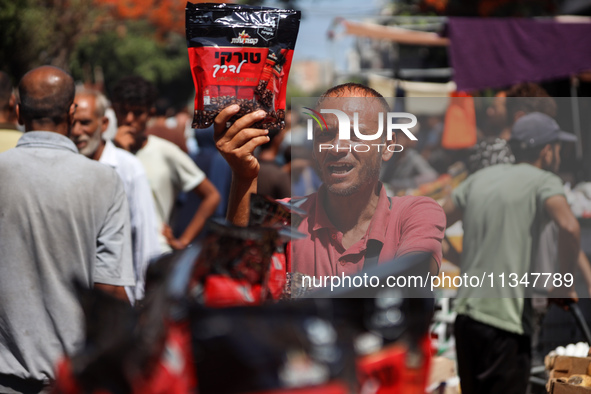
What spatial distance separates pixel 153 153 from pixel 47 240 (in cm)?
226

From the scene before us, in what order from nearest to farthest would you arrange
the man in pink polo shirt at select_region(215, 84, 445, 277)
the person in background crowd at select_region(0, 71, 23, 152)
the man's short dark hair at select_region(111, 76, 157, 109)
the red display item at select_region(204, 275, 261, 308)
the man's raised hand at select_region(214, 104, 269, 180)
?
the red display item at select_region(204, 275, 261, 308) → the man in pink polo shirt at select_region(215, 84, 445, 277) → the man's raised hand at select_region(214, 104, 269, 180) → the person in background crowd at select_region(0, 71, 23, 152) → the man's short dark hair at select_region(111, 76, 157, 109)

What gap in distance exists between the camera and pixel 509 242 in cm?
345

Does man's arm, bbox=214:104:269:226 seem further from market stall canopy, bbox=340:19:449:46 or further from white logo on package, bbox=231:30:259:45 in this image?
market stall canopy, bbox=340:19:449:46

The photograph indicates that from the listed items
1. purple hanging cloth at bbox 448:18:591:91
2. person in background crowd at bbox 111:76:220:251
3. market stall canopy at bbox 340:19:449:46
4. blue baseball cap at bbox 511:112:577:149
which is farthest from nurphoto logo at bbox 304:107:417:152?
market stall canopy at bbox 340:19:449:46

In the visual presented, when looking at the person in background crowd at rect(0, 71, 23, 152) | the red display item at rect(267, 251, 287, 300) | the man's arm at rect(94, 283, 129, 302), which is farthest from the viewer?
the person in background crowd at rect(0, 71, 23, 152)

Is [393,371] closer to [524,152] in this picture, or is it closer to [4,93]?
[524,152]

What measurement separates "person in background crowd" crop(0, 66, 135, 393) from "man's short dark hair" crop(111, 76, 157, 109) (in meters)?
1.73

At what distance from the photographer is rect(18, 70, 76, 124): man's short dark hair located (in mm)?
3246

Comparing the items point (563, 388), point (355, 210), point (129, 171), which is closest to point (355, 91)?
point (355, 210)

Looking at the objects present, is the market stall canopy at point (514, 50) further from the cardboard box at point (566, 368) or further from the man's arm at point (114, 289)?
the man's arm at point (114, 289)

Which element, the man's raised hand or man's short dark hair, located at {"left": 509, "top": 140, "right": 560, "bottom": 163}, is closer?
the man's raised hand

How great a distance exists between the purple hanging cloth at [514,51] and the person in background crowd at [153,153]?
4073 mm

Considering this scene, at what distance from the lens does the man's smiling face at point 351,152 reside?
6.24 ft

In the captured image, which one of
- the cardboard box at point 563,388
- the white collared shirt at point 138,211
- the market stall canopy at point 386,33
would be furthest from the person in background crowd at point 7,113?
the market stall canopy at point 386,33
